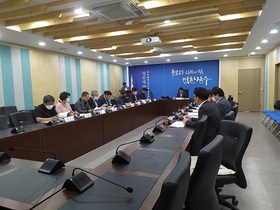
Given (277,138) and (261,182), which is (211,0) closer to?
(261,182)

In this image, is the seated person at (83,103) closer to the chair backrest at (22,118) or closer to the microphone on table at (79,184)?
the chair backrest at (22,118)

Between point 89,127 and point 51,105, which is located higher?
point 51,105

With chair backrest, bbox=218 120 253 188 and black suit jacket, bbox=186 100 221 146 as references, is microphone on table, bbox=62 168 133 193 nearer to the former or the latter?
chair backrest, bbox=218 120 253 188

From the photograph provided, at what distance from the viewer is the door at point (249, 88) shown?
916 centimetres

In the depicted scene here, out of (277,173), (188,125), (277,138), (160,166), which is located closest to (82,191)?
(160,166)

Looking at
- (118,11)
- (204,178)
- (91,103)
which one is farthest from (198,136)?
(91,103)

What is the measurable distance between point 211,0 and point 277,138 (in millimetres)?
3407

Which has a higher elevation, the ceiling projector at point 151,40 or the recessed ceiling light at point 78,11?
the recessed ceiling light at point 78,11

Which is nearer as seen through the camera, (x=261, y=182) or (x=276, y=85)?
(x=261, y=182)

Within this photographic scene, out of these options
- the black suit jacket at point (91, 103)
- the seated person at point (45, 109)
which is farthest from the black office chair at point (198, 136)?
the black suit jacket at point (91, 103)

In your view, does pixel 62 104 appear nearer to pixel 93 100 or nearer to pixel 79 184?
pixel 93 100

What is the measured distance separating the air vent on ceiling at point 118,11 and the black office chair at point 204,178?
2670 millimetres

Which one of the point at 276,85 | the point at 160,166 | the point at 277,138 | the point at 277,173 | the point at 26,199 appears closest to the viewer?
the point at 26,199

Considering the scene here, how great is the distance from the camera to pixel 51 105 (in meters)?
3.96
